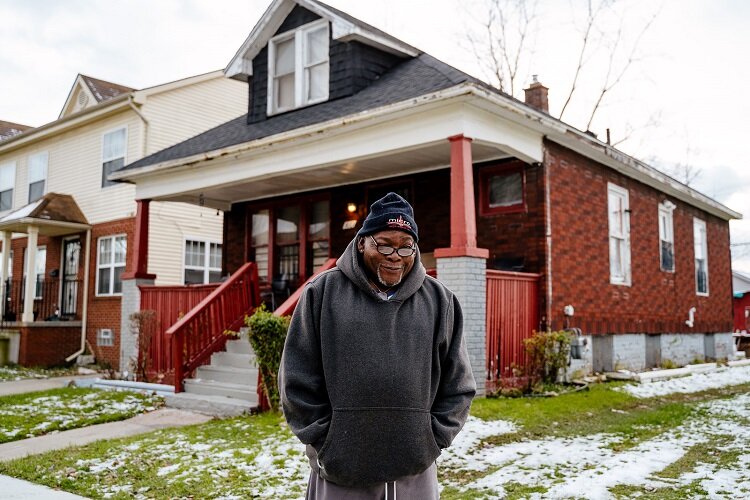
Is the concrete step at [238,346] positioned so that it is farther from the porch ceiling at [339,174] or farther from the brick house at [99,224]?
the brick house at [99,224]

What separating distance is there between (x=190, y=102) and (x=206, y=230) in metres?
3.31

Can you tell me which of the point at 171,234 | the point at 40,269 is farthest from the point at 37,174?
the point at 171,234

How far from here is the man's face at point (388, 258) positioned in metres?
2.55

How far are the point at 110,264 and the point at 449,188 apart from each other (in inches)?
386

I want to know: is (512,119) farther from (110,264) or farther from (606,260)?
(110,264)

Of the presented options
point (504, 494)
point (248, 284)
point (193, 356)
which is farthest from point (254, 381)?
point (504, 494)

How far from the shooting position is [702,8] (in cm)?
1260

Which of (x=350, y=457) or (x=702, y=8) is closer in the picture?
(x=350, y=457)

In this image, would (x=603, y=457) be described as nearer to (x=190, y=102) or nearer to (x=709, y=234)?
(x=709, y=234)

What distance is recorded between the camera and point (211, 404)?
8352 mm

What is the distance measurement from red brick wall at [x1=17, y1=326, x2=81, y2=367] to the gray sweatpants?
15375 mm

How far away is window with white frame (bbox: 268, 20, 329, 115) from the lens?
1185 centimetres

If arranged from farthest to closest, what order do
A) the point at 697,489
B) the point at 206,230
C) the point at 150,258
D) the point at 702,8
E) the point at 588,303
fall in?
1. the point at 206,230
2. the point at 150,258
3. the point at 702,8
4. the point at 588,303
5. the point at 697,489

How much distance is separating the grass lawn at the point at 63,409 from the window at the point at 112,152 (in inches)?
295
